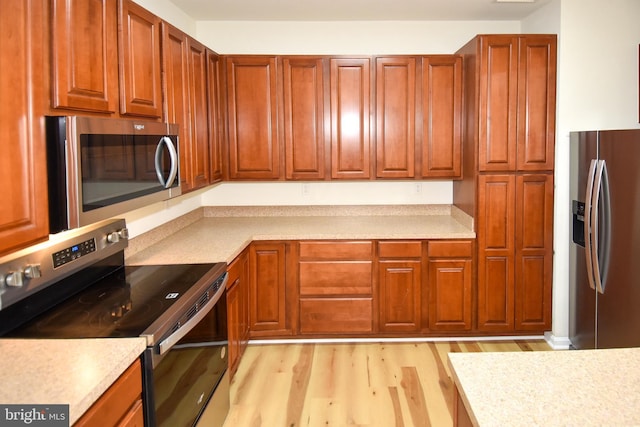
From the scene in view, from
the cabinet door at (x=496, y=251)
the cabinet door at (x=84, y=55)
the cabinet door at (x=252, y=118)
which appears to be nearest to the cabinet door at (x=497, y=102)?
the cabinet door at (x=496, y=251)

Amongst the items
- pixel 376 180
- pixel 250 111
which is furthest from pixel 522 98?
pixel 250 111

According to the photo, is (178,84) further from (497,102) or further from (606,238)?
(606,238)

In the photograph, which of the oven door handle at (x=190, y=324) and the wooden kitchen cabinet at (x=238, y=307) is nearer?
the oven door handle at (x=190, y=324)

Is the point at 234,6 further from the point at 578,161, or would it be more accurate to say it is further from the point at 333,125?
the point at 578,161

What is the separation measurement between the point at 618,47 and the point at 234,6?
8.79 feet

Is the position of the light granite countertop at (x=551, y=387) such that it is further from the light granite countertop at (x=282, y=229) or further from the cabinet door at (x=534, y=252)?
the cabinet door at (x=534, y=252)

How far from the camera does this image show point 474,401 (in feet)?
4.52

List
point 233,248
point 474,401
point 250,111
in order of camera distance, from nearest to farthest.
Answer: point 474,401 < point 233,248 < point 250,111

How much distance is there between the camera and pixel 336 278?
414 centimetres

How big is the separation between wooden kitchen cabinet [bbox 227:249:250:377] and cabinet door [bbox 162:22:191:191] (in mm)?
628

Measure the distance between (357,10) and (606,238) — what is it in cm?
233

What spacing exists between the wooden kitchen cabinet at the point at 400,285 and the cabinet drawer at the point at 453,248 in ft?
0.35

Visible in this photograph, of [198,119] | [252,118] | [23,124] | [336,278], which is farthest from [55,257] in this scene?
[252,118]

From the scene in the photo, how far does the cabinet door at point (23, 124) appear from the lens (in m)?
1.56
